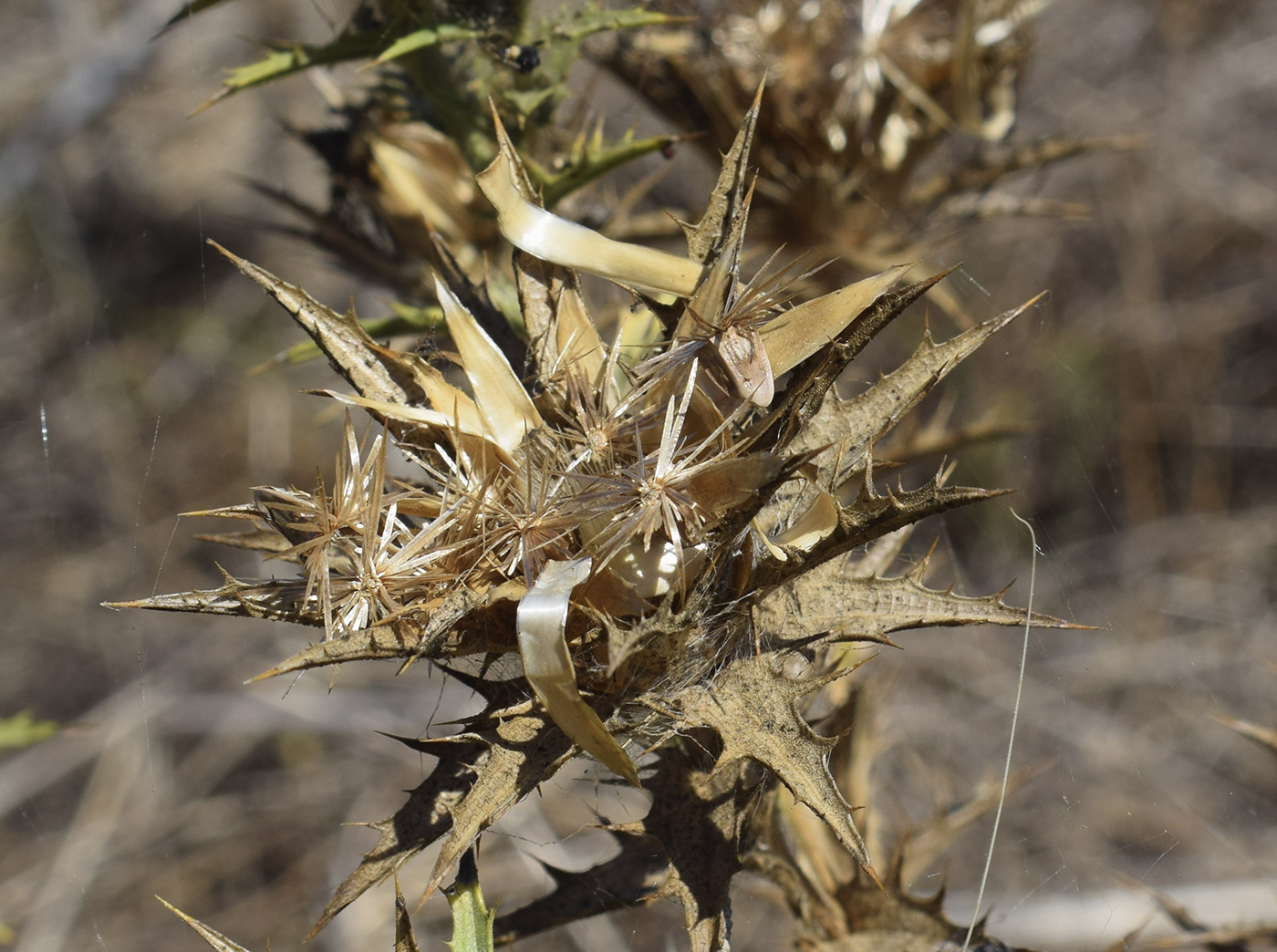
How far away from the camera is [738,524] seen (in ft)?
2.99

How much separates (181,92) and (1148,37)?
5.71 m

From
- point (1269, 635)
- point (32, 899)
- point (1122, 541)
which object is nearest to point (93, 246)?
point (32, 899)

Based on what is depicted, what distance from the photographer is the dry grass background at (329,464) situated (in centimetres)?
373

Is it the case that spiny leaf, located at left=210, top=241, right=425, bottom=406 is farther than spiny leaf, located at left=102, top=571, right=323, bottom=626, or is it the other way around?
spiny leaf, located at left=210, top=241, right=425, bottom=406

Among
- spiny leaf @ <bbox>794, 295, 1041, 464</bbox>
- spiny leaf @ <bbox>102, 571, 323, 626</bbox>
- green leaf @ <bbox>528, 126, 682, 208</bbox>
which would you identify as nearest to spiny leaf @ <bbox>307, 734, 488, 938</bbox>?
spiny leaf @ <bbox>102, 571, 323, 626</bbox>

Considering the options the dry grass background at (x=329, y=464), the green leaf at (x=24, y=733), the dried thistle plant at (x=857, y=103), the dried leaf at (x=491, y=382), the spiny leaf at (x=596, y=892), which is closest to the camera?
the dried leaf at (x=491, y=382)

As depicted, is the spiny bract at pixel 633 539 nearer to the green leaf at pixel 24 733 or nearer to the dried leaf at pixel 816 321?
the dried leaf at pixel 816 321

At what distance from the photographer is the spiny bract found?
932mm

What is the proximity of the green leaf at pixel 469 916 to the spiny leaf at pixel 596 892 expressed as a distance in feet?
0.79

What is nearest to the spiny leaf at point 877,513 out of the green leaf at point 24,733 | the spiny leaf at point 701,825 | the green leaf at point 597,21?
the spiny leaf at point 701,825

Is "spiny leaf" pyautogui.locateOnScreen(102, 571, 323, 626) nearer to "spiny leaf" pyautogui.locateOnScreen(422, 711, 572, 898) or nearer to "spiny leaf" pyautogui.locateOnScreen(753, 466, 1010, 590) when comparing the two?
"spiny leaf" pyautogui.locateOnScreen(422, 711, 572, 898)

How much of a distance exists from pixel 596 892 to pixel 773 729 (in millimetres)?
521

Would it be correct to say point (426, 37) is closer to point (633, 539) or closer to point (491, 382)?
point (491, 382)

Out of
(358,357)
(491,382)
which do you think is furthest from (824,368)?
(358,357)
